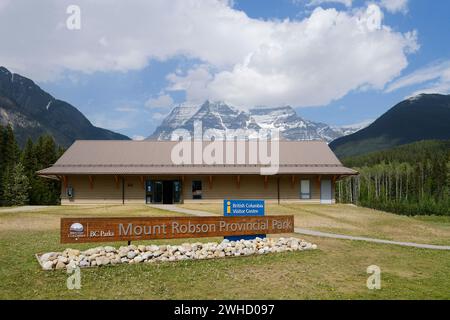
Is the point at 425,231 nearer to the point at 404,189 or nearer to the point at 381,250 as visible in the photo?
the point at 381,250

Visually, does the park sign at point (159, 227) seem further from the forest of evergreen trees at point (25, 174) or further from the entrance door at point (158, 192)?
the forest of evergreen trees at point (25, 174)

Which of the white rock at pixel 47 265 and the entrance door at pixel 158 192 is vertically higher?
the entrance door at pixel 158 192

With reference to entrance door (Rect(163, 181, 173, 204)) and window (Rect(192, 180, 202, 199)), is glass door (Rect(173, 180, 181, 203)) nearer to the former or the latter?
entrance door (Rect(163, 181, 173, 204))

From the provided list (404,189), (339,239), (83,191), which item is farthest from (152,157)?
(404,189)

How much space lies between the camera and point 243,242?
14516mm

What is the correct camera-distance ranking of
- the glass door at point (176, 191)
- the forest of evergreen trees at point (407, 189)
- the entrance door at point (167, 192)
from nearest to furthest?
the glass door at point (176, 191), the entrance door at point (167, 192), the forest of evergreen trees at point (407, 189)

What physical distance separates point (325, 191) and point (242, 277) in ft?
96.3

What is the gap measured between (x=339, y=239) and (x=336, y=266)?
20.2 ft

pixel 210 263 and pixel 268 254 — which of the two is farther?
pixel 268 254

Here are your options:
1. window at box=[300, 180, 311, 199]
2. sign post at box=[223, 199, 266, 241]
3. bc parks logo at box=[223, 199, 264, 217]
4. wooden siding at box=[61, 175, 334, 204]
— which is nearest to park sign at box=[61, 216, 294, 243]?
sign post at box=[223, 199, 266, 241]

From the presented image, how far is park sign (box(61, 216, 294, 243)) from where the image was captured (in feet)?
40.9

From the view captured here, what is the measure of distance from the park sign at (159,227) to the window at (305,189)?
22434mm

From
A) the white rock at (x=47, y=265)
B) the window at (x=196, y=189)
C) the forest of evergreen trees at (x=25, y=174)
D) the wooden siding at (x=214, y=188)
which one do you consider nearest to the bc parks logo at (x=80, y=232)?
the white rock at (x=47, y=265)

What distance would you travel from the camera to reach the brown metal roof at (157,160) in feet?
122
